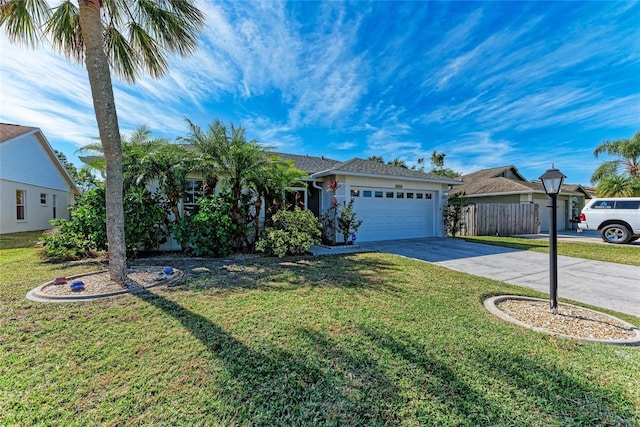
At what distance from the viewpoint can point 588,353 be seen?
2859mm

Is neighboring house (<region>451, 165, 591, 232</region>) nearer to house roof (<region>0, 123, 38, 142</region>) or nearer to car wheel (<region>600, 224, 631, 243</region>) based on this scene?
car wheel (<region>600, 224, 631, 243</region>)

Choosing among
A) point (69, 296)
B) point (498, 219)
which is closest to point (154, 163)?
point (69, 296)

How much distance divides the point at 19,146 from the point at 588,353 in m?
23.1

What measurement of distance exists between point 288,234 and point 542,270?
6.92 m

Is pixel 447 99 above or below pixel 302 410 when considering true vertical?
above

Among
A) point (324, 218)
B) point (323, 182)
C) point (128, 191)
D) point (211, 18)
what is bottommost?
point (324, 218)

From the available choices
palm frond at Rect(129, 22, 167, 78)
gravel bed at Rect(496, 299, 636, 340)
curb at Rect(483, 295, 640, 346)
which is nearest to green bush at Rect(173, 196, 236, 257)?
palm frond at Rect(129, 22, 167, 78)

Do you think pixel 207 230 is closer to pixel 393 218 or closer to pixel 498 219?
pixel 393 218

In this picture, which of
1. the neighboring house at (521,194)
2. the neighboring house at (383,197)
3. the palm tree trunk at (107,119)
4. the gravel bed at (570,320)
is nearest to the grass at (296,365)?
the gravel bed at (570,320)

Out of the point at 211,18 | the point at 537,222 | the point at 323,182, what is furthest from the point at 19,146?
the point at 537,222

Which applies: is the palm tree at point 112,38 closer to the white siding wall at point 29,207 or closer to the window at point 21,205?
the white siding wall at point 29,207

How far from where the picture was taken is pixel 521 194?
17.0 metres

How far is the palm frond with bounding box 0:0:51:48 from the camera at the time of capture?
5121 mm

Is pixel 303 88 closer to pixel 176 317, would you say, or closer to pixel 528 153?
pixel 176 317
